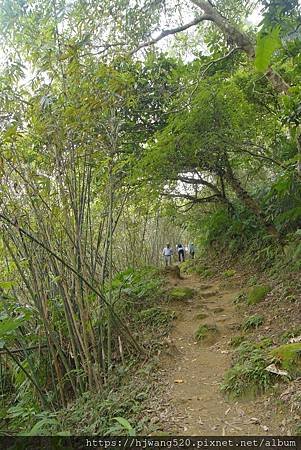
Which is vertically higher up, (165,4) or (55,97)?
(165,4)

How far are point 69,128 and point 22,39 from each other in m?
1.29

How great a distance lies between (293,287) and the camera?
4.55 m

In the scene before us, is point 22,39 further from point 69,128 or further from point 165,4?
point 165,4

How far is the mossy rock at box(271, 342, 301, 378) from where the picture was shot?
2.77 meters

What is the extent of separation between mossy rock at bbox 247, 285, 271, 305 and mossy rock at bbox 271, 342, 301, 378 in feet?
6.22

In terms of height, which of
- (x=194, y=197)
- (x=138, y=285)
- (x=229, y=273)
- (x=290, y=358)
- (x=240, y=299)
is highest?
(x=194, y=197)

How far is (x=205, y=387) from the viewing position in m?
3.24

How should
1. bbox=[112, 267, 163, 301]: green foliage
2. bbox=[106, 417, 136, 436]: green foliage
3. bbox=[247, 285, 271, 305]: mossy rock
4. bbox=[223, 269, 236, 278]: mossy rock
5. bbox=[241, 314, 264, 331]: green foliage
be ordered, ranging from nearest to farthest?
bbox=[106, 417, 136, 436]: green foliage → bbox=[241, 314, 264, 331]: green foliage → bbox=[247, 285, 271, 305]: mossy rock → bbox=[112, 267, 163, 301]: green foliage → bbox=[223, 269, 236, 278]: mossy rock

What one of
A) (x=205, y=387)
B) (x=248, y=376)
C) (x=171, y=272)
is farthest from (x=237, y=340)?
(x=171, y=272)

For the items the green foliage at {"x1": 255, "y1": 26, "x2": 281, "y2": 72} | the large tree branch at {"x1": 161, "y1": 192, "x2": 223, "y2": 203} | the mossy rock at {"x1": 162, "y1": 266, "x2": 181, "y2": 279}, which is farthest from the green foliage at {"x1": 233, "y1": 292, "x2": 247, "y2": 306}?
the green foliage at {"x1": 255, "y1": 26, "x2": 281, "y2": 72}

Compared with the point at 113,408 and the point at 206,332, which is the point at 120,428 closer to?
the point at 113,408

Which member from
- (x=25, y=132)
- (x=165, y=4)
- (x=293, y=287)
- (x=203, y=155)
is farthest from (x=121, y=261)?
(x=25, y=132)

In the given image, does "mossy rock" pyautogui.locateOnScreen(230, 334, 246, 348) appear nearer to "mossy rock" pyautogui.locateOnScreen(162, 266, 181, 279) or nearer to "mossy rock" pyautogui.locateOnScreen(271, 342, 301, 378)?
"mossy rock" pyautogui.locateOnScreen(271, 342, 301, 378)

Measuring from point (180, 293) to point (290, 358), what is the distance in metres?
2.83
